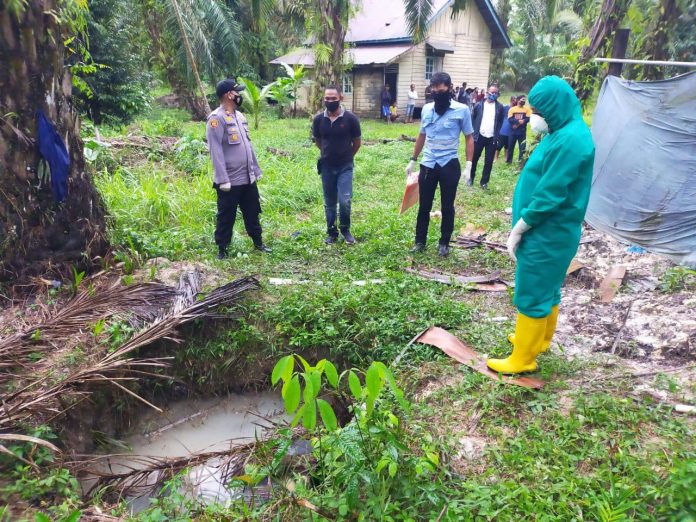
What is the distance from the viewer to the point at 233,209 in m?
5.11

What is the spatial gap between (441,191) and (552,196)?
7.96 feet

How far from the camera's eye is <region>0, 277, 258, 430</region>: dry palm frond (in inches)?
107

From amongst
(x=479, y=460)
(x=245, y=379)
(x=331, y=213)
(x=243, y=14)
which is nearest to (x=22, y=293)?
(x=245, y=379)

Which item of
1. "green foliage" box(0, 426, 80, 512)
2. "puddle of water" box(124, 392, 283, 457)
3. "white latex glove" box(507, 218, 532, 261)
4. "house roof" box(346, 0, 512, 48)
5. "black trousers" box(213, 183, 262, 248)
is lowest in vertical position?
"puddle of water" box(124, 392, 283, 457)

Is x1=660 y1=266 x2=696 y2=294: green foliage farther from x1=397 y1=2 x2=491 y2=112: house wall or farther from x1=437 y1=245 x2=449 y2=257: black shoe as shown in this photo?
x1=397 y1=2 x2=491 y2=112: house wall

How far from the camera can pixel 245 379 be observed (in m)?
3.99

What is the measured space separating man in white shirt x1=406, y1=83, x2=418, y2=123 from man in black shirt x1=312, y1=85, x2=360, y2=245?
14.6 meters

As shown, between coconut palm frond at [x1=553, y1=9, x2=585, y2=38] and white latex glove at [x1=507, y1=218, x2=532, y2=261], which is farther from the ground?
coconut palm frond at [x1=553, y1=9, x2=585, y2=38]

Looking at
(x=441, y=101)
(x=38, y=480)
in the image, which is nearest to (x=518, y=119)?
(x=441, y=101)

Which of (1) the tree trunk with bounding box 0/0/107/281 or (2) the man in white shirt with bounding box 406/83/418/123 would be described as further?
(2) the man in white shirt with bounding box 406/83/418/123

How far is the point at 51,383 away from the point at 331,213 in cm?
342

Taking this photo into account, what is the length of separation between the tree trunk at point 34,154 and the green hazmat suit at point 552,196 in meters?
3.76

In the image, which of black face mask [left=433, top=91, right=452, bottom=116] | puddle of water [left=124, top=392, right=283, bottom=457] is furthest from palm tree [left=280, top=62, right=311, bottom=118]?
puddle of water [left=124, top=392, right=283, bottom=457]

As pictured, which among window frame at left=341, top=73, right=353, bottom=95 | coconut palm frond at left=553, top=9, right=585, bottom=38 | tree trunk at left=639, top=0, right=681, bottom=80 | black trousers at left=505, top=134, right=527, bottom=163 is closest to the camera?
tree trunk at left=639, top=0, right=681, bottom=80
